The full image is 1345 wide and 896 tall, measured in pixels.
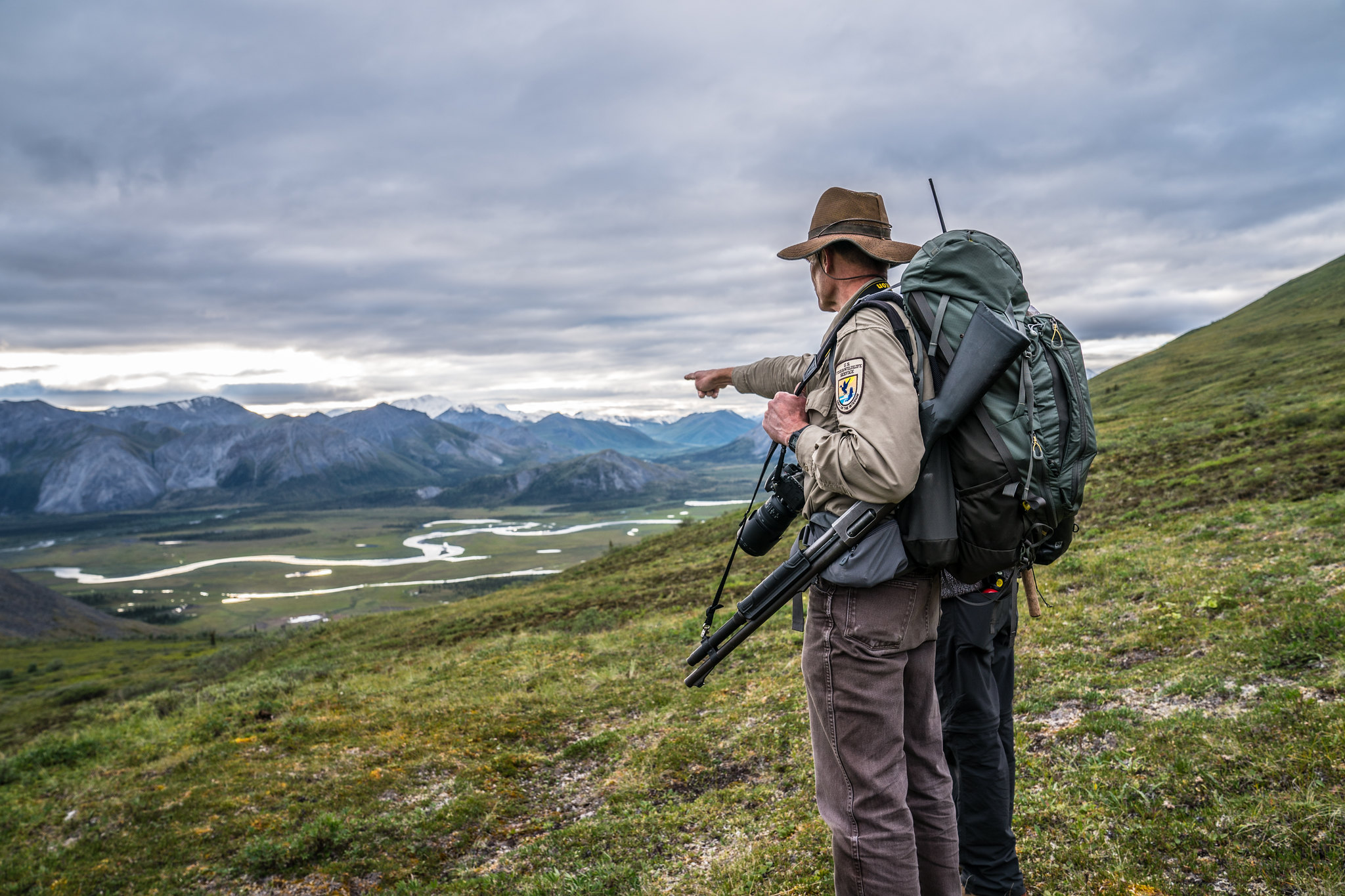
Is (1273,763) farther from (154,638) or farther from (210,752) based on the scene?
(154,638)

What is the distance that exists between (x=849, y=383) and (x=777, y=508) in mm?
1073

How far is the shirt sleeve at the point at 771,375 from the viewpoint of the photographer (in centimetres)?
454

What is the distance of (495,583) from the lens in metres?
153

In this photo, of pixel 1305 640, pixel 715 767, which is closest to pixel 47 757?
pixel 715 767

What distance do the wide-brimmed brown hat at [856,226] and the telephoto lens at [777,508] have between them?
1.37m

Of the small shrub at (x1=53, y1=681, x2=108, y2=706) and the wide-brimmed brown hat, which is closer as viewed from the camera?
the wide-brimmed brown hat

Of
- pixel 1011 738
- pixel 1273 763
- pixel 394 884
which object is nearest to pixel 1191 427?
pixel 1273 763

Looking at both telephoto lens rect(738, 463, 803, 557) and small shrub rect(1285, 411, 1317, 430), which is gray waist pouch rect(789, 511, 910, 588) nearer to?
telephoto lens rect(738, 463, 803, 557)

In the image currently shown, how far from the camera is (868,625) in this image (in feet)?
11.5

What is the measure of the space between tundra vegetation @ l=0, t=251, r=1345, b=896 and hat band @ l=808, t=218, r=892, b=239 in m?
4.73

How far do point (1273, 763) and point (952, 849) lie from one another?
11.9ft

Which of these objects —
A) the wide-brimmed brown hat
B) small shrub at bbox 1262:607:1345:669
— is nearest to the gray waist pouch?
the wide-brimmed brown hat

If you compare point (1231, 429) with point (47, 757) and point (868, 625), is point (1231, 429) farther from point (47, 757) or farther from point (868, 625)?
point (47, 757)

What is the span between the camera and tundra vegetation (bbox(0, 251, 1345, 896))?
17.5 feet
